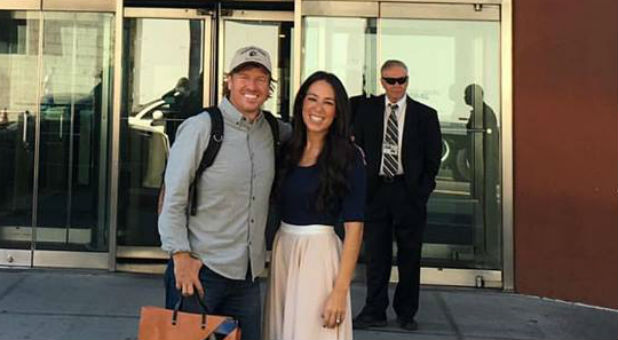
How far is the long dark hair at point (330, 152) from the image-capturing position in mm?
2490

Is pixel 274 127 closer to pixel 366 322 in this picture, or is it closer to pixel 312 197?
pixel 312 197

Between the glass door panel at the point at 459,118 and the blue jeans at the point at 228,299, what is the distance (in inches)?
141

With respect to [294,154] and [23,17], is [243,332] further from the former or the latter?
[23,17]

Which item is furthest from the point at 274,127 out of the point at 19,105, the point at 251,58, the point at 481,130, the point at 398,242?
the point at 19,105

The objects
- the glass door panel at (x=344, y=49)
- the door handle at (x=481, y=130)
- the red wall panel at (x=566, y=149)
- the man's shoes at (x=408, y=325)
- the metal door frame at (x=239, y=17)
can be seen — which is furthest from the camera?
the metal door frame at (x=239, y=17)

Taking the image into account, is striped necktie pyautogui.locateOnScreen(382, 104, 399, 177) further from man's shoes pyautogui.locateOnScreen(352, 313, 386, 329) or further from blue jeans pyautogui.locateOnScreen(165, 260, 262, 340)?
blue jeans pyautogui.locateOnScreen(165, 260, 262, 340)

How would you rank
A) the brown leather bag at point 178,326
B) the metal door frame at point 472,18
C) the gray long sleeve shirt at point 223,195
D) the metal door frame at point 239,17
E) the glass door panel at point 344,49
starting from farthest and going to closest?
1. the metal door frame at point 239,17
2. the glass door panel at point 344,49
3. the metal door frame at point 472,18
4. the gray long sleeve shirt at point 223,195
5. the brown leather bag at point 178,326

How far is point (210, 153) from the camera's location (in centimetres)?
249

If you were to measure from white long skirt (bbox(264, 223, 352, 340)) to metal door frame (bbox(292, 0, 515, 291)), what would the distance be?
3.59 meters

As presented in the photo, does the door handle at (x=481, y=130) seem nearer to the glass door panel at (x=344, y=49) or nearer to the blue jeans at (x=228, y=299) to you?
the glass door panel at (x=344, y=49)

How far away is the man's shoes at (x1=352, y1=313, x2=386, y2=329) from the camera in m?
4.81

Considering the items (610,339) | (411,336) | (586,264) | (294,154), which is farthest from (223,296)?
(586,264)

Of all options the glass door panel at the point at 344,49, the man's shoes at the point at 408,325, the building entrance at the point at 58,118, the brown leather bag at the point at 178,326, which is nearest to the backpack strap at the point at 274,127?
the brown leather bag at the point at 178,326

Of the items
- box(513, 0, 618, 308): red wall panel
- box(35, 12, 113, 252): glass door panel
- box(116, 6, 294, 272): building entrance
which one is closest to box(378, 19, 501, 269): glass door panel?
box(513, 0, 618, 308): red wall panel
